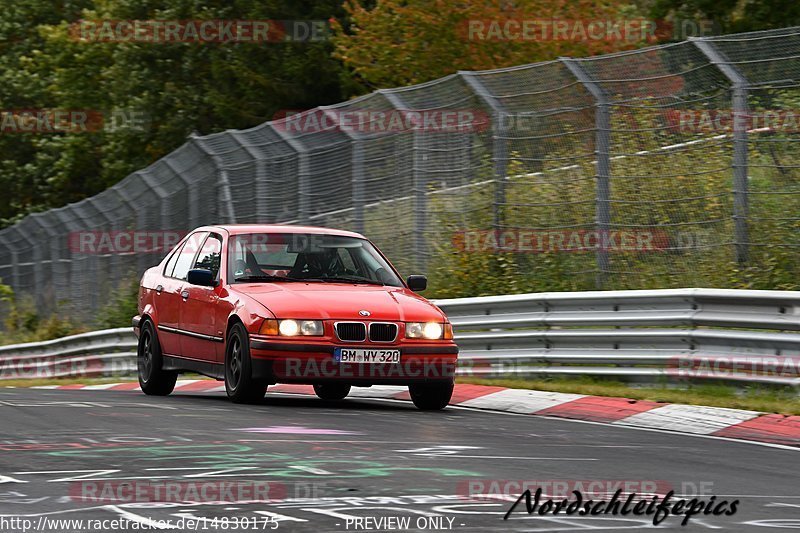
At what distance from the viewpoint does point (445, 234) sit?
1739cm

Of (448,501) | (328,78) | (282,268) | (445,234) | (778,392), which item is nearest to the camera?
(448,501)

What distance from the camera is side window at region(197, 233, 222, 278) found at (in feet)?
42.2

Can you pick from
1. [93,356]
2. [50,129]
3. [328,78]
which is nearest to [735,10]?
[328,78]

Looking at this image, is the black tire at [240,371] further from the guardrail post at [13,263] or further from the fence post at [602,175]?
the guardrail post at [13,263]

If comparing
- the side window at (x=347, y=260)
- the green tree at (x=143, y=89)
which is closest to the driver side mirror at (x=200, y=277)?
the side window at (x=347, y=260)

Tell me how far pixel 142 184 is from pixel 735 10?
14640mm

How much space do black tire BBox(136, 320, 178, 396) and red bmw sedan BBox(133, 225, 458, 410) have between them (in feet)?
0.04

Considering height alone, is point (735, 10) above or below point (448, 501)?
above

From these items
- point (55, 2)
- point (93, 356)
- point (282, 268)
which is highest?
point (55, 2)

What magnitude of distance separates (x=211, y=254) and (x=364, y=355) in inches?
88.8

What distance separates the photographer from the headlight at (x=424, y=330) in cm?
1173

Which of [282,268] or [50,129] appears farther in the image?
[50,129]

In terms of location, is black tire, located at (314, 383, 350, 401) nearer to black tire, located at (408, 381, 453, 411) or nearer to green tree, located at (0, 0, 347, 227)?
black tire, located at (408, 381, 453, 411)

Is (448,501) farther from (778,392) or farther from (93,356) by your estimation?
(93,356)
